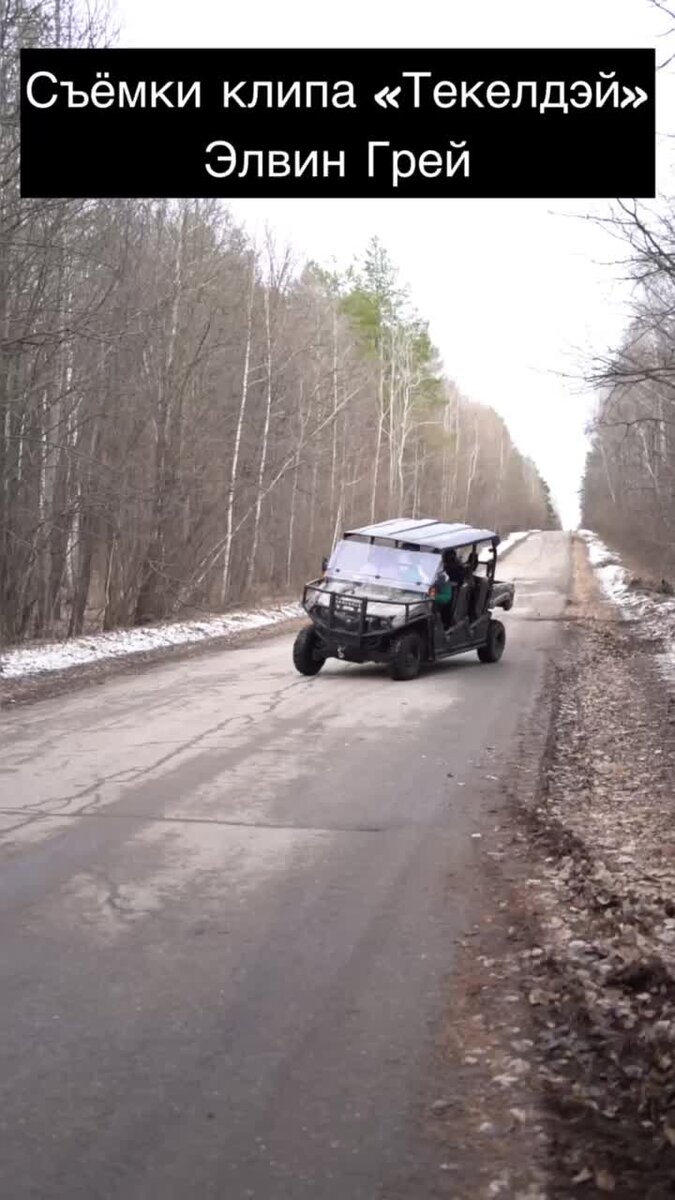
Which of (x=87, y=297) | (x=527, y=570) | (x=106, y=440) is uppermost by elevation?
(x=87, y=297)

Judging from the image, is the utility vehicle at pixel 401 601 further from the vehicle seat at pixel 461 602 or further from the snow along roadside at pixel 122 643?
the snow along roadside at pixel 122 643

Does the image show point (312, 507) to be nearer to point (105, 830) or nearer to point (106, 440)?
point (106, 440)

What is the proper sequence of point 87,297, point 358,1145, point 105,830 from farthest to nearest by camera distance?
point 87,297 < point 105,830 < point 358,1145

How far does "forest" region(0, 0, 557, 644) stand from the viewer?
18500 mm

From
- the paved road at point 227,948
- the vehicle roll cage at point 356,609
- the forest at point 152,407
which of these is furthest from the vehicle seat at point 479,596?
the paved road at point 227,948

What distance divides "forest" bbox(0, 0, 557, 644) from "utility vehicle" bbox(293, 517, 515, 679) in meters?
4.10

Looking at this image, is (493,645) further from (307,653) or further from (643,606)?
(643,606)

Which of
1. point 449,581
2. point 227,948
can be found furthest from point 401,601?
point 227,948

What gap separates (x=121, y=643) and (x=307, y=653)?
589cm

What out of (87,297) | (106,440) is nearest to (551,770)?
(87,297)

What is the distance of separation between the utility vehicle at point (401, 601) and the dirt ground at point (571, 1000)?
603cm

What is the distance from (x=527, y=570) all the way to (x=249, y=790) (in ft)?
141

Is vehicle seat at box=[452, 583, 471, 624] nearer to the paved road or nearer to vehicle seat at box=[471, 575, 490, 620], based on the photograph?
vehicle seat at box=[471, 575, 490, 620]

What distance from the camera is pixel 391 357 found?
5219 centimetres
